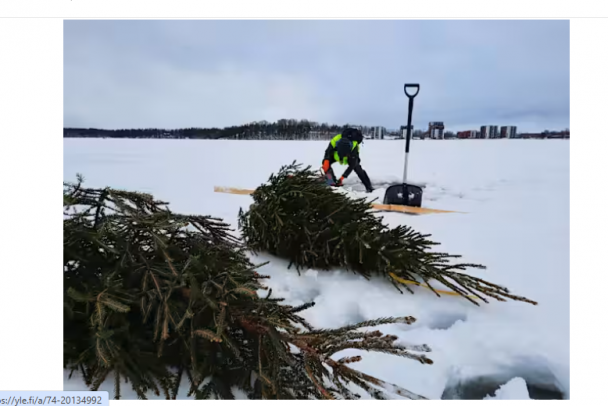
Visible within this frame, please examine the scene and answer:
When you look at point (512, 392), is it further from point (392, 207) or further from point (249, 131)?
point (249, 131)

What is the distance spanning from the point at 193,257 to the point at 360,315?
1.58 feet

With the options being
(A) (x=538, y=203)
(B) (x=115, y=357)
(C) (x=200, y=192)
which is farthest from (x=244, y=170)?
(A) (x=538, y=203)

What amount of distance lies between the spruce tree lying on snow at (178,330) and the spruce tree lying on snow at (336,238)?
36cm

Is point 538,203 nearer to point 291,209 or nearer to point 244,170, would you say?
point 291,209

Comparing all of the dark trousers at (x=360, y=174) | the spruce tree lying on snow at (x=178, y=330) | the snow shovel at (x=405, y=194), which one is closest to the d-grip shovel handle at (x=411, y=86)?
the snow shovel at (x=405, y=194)

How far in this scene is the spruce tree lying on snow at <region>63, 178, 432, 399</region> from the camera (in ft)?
1.93

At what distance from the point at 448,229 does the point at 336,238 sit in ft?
1.63

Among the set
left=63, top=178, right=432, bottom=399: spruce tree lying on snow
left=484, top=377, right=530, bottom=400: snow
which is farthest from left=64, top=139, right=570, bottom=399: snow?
left=63, top=178, right=432, bottom=399: spruce tree lying on snow

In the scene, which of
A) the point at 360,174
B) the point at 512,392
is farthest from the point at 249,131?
the point at 512,392

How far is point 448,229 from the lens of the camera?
4.24 ft

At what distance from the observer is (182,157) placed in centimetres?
140

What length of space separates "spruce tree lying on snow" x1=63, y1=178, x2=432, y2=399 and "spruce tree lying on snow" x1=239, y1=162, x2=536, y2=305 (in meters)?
0.36

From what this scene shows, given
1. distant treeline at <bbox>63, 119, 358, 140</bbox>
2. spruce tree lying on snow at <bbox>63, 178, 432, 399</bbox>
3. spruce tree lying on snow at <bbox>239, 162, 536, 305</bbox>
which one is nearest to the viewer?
spruce tree lying on snow at <bbox>63, 178, 432, 399</bbox>

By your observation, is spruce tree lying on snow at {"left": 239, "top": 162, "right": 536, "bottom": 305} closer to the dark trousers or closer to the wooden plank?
the wooden plank
